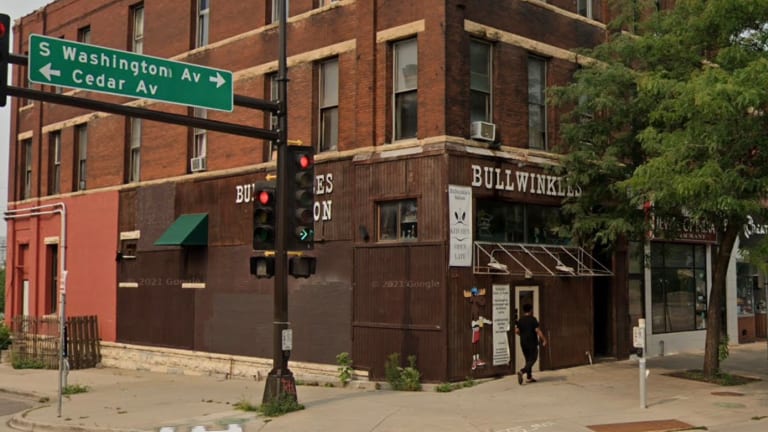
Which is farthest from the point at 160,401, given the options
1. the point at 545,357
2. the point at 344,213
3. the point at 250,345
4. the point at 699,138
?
the point at 699,138

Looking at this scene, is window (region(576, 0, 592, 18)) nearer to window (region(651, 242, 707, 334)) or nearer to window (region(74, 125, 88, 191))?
window (region(651, 242, 707, 334))

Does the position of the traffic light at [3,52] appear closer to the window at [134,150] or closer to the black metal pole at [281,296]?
the black metal pole at [281,296]

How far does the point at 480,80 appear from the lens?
17844 mm

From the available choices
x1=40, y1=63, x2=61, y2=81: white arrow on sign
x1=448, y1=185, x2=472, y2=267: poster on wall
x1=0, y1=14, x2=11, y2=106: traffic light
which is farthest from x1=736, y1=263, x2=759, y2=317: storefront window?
x1=0, y1=14, x2=11, y2=106: traffic light

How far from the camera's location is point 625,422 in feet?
40.8

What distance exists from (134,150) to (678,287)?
55.2 ft

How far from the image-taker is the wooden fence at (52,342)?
25.6 m

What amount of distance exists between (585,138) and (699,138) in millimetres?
4236

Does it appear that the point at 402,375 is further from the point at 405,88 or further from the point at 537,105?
the point at 537,105

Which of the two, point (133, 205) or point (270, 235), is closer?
point (270, 235)

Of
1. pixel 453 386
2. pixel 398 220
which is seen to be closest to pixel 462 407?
pixel 453 386

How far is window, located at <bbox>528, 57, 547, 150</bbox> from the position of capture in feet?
62.3

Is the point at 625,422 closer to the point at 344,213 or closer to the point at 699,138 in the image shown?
the point at 699,138

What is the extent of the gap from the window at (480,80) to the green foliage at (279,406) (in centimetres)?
715
